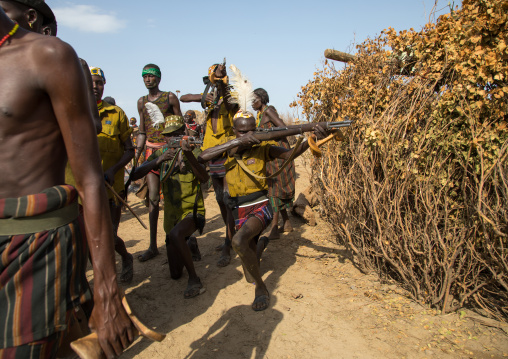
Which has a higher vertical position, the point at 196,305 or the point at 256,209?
the point at 256,209

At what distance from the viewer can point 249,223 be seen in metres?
3.71

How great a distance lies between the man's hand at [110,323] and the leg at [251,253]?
2.23m

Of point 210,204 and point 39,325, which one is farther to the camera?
point 210,204

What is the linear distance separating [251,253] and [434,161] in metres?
1.89

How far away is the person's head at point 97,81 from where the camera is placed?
3.94 m

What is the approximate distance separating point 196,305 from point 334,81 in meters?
3.03

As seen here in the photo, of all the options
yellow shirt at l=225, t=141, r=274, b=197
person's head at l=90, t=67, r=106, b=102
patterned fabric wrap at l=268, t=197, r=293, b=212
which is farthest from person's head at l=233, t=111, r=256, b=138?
patterned fabric wrap at l=268, t=197, r=293, b=212

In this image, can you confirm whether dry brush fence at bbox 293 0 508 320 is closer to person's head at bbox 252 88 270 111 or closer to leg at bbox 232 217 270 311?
leg at bbox 232 217 270 311

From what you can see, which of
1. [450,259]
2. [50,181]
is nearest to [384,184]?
[450,259]

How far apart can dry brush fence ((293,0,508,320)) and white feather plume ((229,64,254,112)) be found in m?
1.14

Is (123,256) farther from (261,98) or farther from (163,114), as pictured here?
(261,98)

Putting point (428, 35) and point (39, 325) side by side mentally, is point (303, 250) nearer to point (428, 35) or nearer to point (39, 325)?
point (428, 35)

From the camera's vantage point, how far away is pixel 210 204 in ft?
29.1

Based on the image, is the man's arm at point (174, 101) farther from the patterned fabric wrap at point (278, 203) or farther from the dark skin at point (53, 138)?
the dark skin at point (53, 138)
